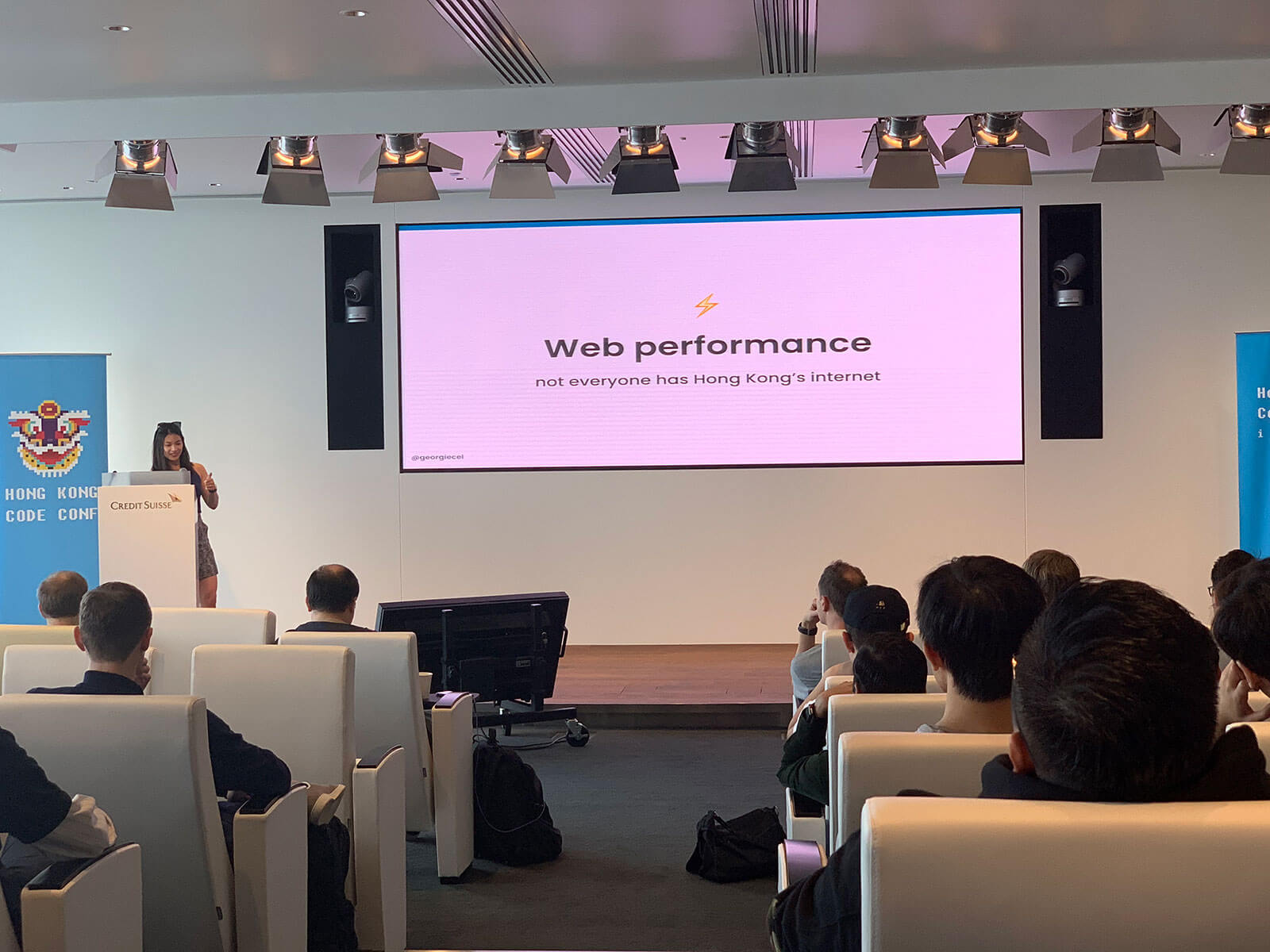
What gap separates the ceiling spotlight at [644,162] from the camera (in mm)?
6715

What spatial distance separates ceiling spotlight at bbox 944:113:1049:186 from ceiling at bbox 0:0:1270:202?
15 cm

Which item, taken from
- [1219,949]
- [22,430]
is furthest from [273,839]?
[22,430]

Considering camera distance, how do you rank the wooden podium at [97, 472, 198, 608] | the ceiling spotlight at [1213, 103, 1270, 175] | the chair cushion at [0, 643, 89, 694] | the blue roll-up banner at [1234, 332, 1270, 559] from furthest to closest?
the blue roll-up banner at [1234, 332, 1270, 559], the wooden podium at [97, 472, 198, 608], the ceiling spotlight at [1213, 103, 1270, 175], the chair cushion at [0, 643, 89, 694]

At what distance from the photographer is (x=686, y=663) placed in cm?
829

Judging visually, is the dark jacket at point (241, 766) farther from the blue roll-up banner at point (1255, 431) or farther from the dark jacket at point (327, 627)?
the blue roll-up banner at point (1255, 431)

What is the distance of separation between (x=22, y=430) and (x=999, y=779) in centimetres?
875

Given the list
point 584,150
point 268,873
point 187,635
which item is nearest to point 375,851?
point 268,873

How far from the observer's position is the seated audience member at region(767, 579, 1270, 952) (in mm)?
1272

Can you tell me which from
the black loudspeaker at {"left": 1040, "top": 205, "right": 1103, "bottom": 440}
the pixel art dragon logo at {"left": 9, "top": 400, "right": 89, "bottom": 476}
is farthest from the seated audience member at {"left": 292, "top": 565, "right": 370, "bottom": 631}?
the black loudspeaker at {"left": 1040, "top": 205, "right": 1103, "bottom": 440}

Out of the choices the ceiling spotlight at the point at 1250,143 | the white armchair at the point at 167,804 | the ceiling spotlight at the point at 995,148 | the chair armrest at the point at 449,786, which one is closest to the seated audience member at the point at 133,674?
the white armchair at the point at 167,804

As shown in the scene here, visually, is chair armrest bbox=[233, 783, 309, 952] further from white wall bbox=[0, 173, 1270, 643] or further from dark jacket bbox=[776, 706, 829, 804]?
white wall bbox=[0, 173, 1270, 643]

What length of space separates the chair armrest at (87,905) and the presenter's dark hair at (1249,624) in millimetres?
2228

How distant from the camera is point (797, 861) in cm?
205

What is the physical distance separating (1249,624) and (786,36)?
13.0ft
